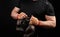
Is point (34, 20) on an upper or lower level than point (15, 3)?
lower

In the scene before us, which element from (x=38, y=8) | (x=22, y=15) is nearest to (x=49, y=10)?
(x=38, y=8)

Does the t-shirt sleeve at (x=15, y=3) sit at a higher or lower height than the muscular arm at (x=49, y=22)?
higher

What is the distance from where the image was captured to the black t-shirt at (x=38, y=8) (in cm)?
98

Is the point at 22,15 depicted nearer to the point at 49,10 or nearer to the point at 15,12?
the point at 15,12

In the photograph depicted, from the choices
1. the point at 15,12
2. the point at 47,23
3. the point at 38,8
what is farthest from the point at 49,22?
the point at 15,12

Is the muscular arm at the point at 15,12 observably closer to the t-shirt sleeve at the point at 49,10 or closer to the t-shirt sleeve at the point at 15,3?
the t-shirt sleeve at the point at 15,3

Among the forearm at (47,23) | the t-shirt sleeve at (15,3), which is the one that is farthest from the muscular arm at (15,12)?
the forearm at (47,23)

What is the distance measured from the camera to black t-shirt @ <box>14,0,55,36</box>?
98cm

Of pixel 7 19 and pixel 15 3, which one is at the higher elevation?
pixel 15 3

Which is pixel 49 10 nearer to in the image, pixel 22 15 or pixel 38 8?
pixel 38 8

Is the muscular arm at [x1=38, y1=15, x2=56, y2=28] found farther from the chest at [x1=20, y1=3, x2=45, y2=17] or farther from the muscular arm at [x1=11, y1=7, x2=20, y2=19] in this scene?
the muscular arm at [x1=11, y1=7, x2=20, y2=19]

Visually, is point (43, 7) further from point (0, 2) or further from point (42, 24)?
point (0, 2)

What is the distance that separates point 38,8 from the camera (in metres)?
0.98

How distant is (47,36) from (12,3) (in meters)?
0.32
